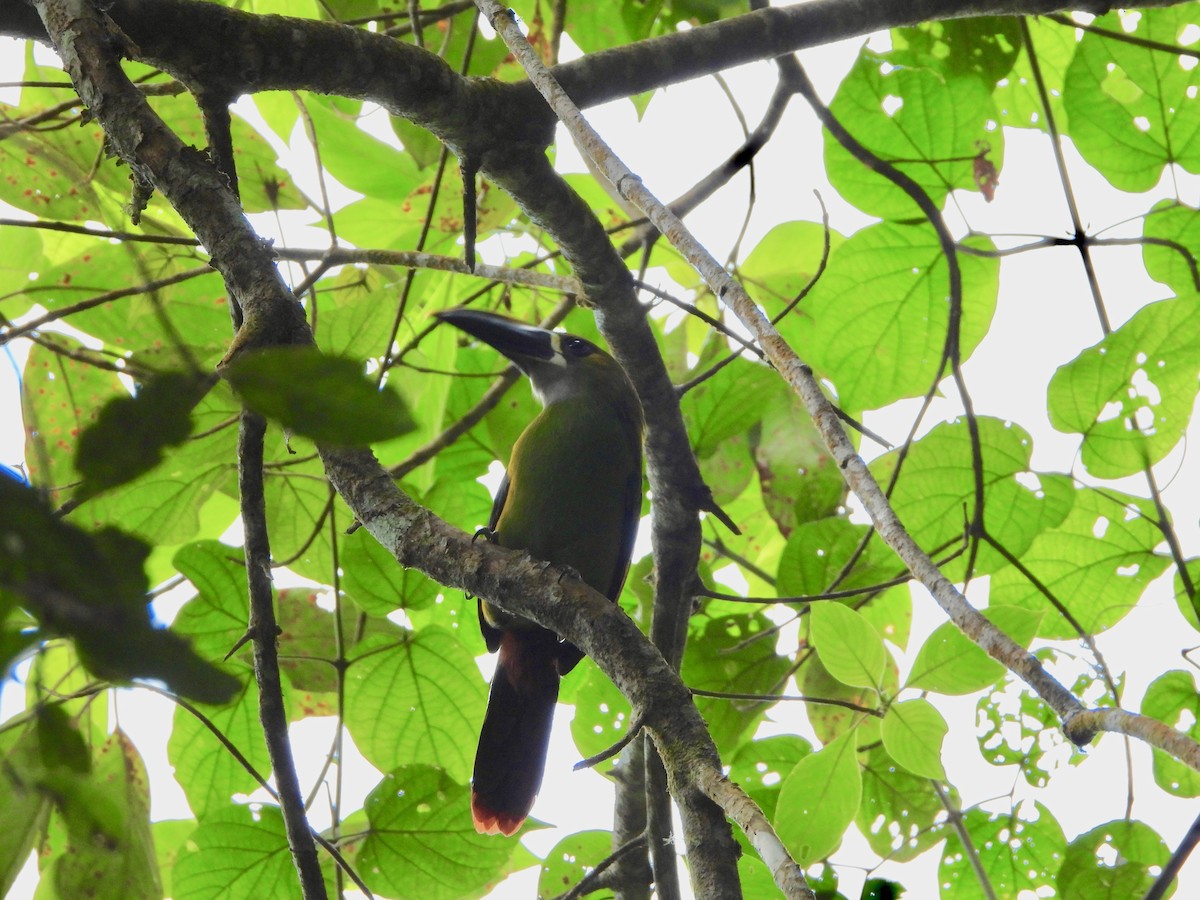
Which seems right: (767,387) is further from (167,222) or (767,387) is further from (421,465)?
(167,222)

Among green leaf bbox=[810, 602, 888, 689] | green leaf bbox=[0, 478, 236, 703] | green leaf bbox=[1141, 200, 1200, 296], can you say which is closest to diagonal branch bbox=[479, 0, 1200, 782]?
green leaf bbox=[810, 602, 888, 689]

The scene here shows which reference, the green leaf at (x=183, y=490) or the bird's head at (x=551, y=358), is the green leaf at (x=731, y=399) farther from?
the green leaf at (x=183, y=490)

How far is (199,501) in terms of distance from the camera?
258cm

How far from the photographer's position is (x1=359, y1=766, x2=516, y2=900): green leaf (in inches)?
90.3

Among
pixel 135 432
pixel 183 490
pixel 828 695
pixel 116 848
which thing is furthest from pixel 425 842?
pixel 135 432

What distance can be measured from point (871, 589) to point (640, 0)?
1498 mm

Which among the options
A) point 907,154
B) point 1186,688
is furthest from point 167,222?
point 1186,688

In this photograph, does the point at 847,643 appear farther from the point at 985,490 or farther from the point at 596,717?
the point at 596,717

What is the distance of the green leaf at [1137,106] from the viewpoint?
7.95ft

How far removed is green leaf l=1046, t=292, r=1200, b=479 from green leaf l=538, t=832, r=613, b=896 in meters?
1.52

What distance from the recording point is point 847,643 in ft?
6.59

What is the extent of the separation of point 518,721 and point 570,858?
0.38m

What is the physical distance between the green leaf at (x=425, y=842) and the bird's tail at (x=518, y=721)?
0.76ft

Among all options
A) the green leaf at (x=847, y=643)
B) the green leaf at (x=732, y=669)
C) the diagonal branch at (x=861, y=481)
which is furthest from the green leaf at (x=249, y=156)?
the green leaf at (x=847, y=643)
